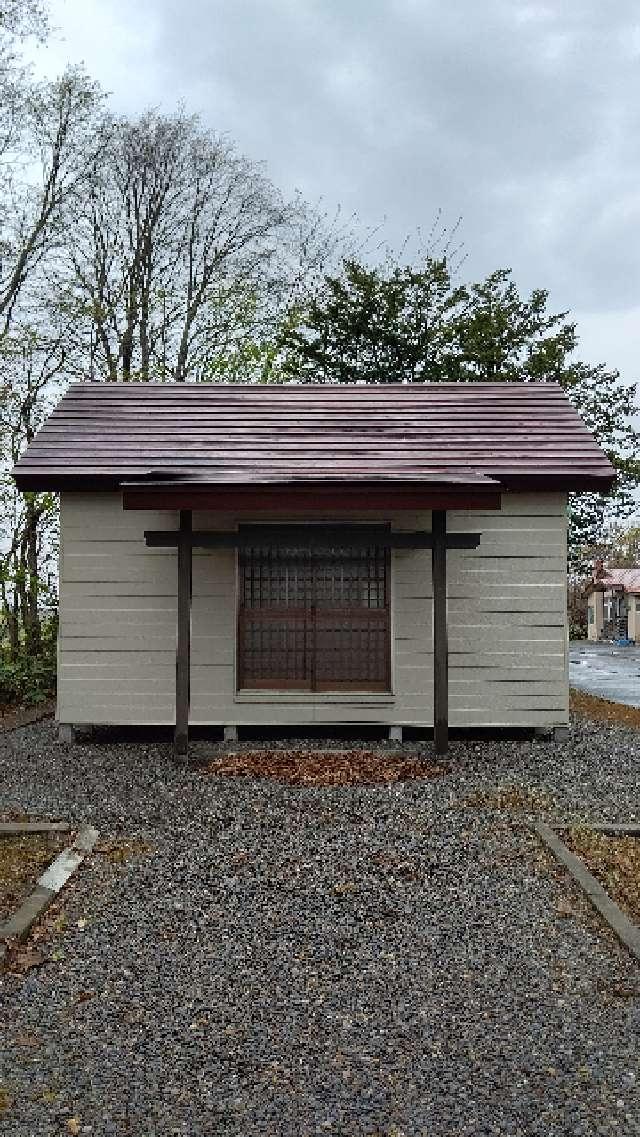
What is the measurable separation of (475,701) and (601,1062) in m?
6.45

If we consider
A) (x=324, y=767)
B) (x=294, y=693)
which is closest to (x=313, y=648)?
(x=294, y=693)

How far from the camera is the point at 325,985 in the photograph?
3939 millimetres

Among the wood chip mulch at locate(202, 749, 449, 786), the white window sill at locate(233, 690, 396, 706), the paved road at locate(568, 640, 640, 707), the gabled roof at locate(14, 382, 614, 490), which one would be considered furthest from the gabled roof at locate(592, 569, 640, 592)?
the wood chip mulch at locate(202, 749, 449, 786)

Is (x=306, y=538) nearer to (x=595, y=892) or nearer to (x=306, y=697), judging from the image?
(x=306, y=697)

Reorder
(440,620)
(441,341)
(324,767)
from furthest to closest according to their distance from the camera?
(441,341) → (440,620) → (324,767)

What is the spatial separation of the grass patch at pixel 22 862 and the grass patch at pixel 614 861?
132 inches

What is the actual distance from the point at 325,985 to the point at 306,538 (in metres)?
5.10

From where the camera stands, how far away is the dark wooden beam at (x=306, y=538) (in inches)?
337

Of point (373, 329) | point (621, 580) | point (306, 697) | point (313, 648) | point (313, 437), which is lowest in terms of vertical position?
point (306, 697)

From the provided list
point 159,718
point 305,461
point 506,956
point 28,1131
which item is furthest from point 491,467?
point 28,1131

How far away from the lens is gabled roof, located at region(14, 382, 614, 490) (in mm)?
9385

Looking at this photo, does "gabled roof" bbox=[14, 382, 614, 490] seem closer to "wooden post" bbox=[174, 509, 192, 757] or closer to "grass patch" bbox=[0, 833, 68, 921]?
"wooden post" bbox=[174, 509, 192, 757]

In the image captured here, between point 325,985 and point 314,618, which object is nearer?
point 325,985

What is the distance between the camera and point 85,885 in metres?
5.16
